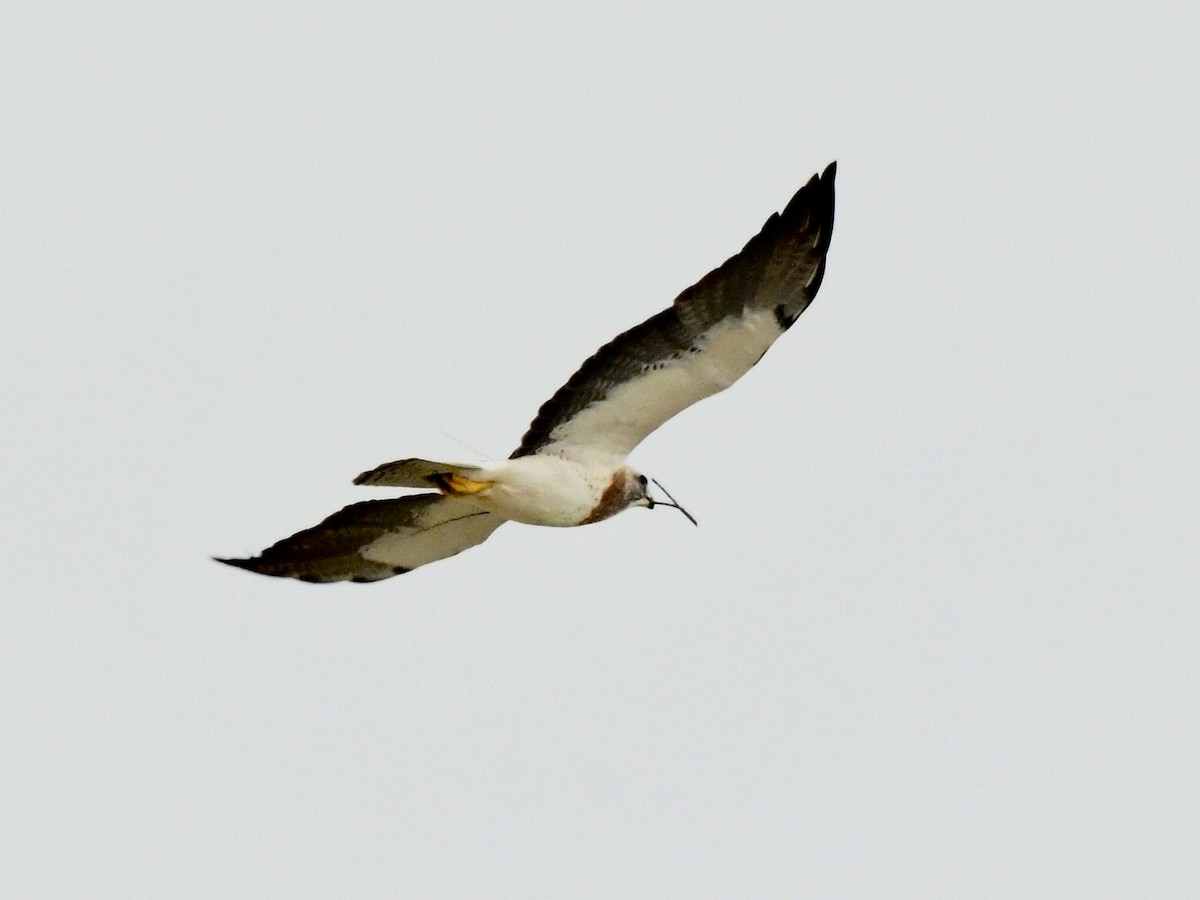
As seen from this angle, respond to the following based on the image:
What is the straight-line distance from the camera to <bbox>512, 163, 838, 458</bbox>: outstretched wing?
495 inches

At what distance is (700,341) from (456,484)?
1764 millimetres

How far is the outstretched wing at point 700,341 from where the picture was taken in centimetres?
1258

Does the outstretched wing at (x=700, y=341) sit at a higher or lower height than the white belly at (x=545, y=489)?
higher

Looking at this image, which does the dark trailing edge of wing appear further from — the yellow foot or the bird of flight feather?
the yellow foot

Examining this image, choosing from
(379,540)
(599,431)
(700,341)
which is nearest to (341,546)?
(379,540)

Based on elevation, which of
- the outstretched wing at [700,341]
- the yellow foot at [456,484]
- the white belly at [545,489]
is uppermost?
the outstretched wing at [700,341]

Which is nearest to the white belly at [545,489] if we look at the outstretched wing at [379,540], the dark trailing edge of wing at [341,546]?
the outstretched wing at [379,540]

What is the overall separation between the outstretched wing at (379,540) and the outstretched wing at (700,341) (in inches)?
35.1

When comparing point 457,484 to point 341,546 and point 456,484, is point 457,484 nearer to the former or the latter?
point 456,484

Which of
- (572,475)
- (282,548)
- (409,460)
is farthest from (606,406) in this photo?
(282,548)

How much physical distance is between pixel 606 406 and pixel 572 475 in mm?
501

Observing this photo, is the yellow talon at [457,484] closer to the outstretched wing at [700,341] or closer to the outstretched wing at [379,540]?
the outstretched wing at [700,341]

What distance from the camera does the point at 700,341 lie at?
1291 centimetres

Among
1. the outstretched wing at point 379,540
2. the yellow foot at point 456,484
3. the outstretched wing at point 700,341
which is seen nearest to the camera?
the outstretched wing at point 700,341
